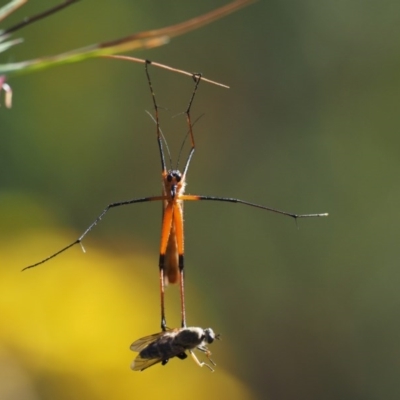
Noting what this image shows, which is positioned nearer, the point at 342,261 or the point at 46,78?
the point at 46,78

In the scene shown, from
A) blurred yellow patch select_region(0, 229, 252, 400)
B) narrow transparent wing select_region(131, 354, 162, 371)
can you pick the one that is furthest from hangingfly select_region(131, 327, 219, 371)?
blurred yellow patch select_region(0, 229, 252, 400)

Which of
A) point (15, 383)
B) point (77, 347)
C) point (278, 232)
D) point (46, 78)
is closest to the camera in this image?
point (15, 383)

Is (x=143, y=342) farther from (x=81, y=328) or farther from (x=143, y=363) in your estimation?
(x=81, y=328)

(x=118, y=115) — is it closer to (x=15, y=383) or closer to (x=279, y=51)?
(x=279, y=51)

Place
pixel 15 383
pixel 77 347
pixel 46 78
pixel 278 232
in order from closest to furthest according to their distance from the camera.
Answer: pixel 15 383, pixel 77 347, pixel 46 78, pixel 278 232

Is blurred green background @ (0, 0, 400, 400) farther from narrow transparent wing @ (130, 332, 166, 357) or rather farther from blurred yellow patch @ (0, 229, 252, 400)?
narrow transparent wing @ (130, 332, 166, 357)

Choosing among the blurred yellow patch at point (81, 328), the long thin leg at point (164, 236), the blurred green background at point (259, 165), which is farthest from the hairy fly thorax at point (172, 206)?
the blurred green background at point (259, 165)

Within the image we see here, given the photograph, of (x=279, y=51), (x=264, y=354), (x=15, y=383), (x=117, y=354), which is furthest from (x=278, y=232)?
(x=15, y=383)
